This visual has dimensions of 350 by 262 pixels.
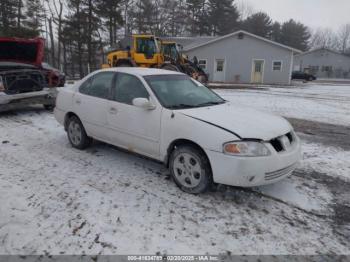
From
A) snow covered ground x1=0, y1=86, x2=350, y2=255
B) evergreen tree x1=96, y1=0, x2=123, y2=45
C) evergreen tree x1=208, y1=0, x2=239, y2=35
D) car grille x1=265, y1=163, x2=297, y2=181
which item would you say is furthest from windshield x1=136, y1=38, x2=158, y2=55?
evergreen tree x1=208, y1=0, x2=239, y2=35

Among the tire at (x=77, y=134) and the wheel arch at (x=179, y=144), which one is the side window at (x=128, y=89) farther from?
the tire at (x=77, y=134)

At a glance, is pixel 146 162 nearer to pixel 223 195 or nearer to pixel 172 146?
pixel 172 146

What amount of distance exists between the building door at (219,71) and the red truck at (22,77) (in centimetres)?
2176

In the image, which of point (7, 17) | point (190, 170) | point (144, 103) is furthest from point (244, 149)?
point (7, 17)

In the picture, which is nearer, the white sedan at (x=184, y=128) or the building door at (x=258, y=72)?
the white sedan at (x=184, y=128)

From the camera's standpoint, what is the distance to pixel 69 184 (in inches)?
157

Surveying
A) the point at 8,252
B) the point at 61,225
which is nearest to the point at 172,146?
the point at 61,225

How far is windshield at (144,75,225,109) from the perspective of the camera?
420 cm

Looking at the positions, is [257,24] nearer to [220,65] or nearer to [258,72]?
[258,72]

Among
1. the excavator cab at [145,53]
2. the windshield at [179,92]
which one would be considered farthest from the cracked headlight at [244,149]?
the excavator cab at [145,53]

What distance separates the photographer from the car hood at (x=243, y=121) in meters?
3.47

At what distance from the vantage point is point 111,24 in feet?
109

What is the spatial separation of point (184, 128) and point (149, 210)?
1.10m

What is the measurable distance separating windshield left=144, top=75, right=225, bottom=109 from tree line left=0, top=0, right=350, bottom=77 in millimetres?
25650
